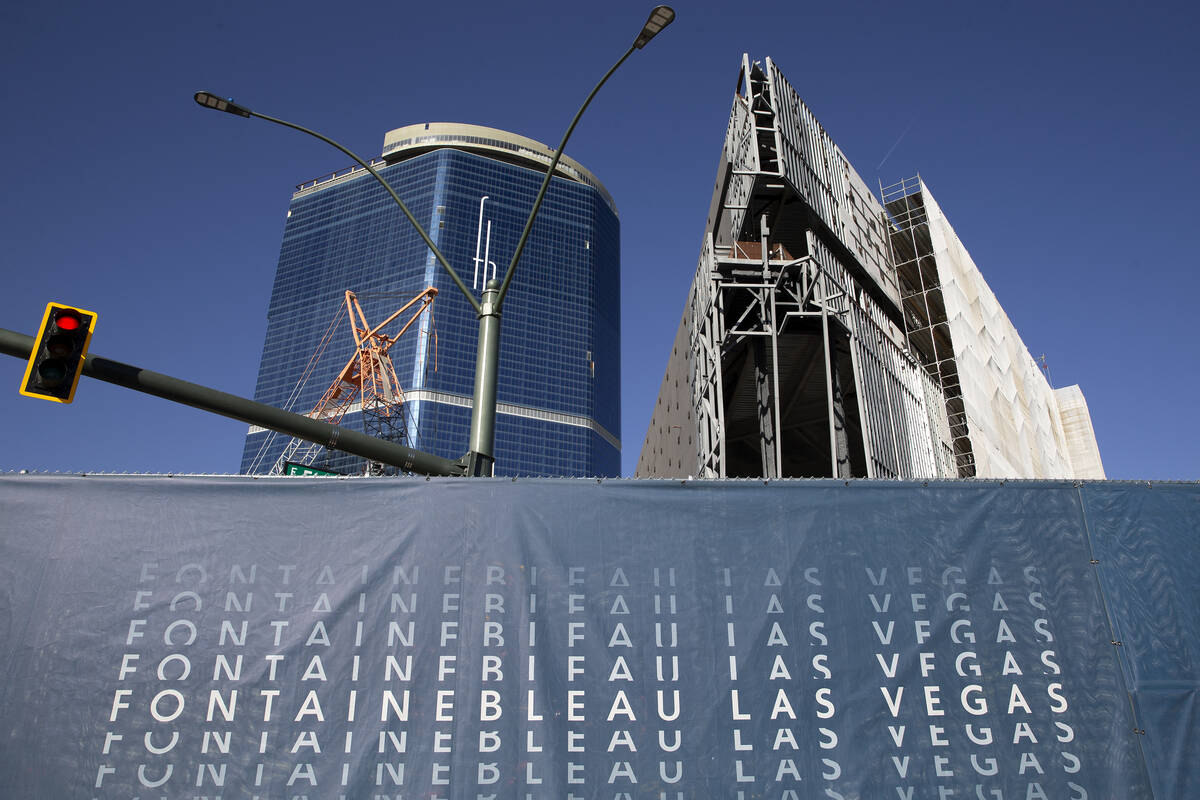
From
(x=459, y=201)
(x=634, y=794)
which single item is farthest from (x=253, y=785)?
(x=459, y=201)

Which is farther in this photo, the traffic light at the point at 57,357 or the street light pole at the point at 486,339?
the street light pole at the point at 486,339

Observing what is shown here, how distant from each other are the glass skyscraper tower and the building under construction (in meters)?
97.9

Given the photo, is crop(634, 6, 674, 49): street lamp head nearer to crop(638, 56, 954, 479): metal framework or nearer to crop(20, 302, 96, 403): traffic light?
crop(20, 302, 96, 403): traffic light

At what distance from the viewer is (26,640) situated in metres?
6.50

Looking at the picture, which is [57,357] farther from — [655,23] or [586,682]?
[655,23]

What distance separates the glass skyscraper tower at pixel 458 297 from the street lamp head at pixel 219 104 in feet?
387

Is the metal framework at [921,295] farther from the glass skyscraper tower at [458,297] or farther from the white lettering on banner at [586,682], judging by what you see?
the glass skyscraper tower at [458,297]

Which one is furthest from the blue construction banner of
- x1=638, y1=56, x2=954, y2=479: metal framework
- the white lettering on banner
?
x1=638, y1=56, x2=954, y2=479: metal framework

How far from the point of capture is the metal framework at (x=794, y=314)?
28688mm

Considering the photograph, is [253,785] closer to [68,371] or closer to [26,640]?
[26,640]

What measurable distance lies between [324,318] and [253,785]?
492 feet

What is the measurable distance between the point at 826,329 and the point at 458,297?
122839mm

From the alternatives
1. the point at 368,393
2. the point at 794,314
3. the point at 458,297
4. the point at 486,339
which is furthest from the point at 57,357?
the point at 458,297

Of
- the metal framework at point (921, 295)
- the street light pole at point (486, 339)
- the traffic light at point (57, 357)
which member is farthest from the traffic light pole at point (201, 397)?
the metal framework at point (921, 295)
